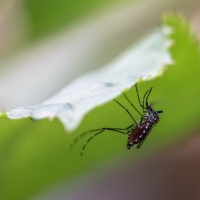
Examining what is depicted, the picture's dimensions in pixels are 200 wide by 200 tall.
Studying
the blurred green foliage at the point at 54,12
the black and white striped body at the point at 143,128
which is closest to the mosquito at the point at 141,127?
the black and white striped body at the point at 143,128

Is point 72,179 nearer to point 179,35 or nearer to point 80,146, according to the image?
point 80,146

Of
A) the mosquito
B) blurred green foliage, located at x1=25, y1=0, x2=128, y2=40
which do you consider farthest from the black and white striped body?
blurred green foliage, located at x1=25, y1=0, x2=128, y2=40

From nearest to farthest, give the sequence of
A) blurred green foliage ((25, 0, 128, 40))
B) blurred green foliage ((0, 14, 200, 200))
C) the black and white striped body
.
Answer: blurred green foliage ((0, 14, 200, 200)) → the black and white striped body → blurred green foliage ((25, 0, 128, 40))

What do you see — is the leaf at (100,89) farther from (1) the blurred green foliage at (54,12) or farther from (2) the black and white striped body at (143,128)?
(1) the blurred green foliage at (54,12)

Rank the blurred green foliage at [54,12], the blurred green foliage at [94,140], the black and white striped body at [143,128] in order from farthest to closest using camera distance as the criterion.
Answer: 1. the blurred green foliage at [54,12]
2. the black and white striped body at [143,128]
3. the blurred green foliage at [94,140]

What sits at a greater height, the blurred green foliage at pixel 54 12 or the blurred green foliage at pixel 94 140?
the blurred green foliage at pixel 54 12

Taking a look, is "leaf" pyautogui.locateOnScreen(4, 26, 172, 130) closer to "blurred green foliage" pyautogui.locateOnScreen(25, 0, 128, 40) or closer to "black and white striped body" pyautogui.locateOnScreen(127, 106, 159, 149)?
"black and white striped body" pyautogui.locateOnScreen(127, 106, 159, 149)
